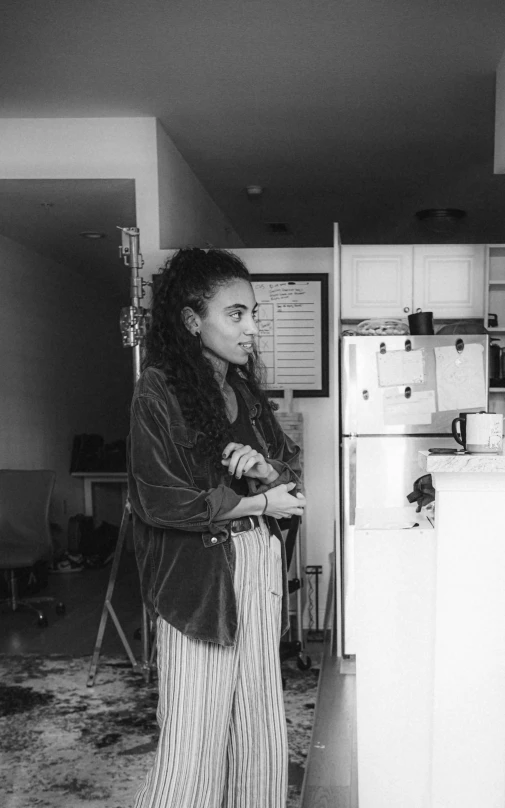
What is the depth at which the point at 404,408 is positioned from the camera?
330cm

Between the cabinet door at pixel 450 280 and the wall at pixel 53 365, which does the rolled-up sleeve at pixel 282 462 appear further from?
the wall at pixel 53 365

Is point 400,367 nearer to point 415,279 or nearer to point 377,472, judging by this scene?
point 377,472

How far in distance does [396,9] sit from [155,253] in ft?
5.31

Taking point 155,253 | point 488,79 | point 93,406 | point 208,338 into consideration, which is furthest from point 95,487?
point 208,338

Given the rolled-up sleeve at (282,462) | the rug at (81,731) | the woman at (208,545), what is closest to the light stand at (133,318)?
the rug at (81,731)

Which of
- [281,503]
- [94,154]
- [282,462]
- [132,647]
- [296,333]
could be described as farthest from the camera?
[296,333]

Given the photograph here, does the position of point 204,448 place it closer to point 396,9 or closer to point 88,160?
point 396,9

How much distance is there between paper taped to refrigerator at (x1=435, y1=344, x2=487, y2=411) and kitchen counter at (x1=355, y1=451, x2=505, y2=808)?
161cm

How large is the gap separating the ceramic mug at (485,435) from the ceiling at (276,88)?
1.70 m

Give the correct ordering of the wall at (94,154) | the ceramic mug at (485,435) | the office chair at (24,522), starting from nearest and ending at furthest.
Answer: the ceramic mug at (485,435)
the wall at (94,154)
the office chair at (24,522)

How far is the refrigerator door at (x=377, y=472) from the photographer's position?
10.8ft

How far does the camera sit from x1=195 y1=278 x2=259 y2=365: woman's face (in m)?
1.51

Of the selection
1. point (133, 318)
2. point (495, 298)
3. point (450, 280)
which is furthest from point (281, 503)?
point (495, 298)

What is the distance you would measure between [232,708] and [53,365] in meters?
5.19
